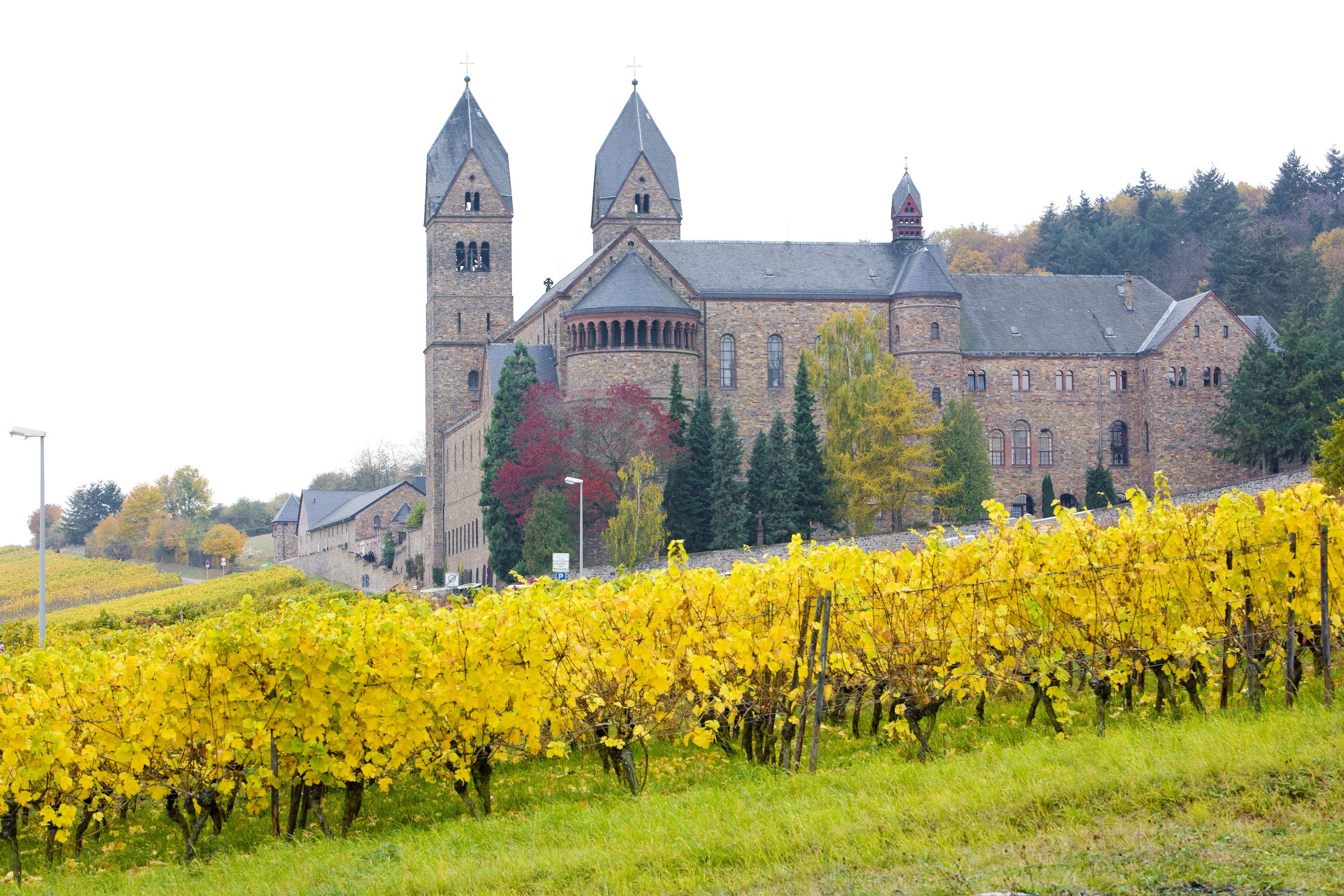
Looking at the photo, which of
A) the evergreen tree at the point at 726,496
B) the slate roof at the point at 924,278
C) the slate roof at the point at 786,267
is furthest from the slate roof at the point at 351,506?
the evergreen tree at the point at 726,496

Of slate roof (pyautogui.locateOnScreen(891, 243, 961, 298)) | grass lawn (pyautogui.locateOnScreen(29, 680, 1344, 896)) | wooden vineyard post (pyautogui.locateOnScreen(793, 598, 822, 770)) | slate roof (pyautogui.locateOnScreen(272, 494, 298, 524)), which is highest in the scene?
slate roof (pyautogui.locateOnScreen(891, 243, 961, 298))

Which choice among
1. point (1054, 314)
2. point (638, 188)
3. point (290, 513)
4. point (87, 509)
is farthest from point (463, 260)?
point (87, 509)

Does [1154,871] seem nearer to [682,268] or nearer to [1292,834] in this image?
[1292,834]

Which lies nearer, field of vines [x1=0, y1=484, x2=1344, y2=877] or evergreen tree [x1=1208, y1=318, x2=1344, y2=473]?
field of vines [x1=0, y1=484, x2=1344, y2=877]

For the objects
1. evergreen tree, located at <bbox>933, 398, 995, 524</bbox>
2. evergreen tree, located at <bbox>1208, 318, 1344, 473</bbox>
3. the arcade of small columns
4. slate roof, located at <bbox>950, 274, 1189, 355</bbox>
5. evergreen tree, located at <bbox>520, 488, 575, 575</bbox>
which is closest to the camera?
evergreen tree, located at <bbox>520, 488, 575, 575</bbox>

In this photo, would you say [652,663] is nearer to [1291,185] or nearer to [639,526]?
[639,526]

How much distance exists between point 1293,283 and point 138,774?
269 feet

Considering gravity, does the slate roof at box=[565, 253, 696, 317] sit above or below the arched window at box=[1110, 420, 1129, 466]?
above

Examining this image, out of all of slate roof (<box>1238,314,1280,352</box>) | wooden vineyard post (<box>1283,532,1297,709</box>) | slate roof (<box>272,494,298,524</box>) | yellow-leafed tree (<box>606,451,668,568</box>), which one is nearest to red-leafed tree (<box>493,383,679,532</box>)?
yellow-leafed tree (<box>606,451,668,568</box>)

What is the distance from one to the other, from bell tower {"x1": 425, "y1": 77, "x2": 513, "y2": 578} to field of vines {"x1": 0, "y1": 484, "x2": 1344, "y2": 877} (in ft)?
194

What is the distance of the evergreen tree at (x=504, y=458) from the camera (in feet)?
186

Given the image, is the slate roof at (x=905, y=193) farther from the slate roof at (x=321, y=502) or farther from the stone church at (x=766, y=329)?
the slate roof at (x=321, y=502)

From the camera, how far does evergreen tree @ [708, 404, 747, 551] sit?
5566cm

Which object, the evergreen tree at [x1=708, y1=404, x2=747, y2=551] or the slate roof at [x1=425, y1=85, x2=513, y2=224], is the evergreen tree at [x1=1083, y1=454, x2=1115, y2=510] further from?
the slate roof at [x1=425, y1=85, x2=513, y2=224]
